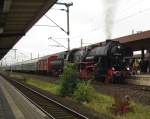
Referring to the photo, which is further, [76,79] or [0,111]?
[76,79]

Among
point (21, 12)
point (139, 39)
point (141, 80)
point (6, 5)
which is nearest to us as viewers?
point (6, 5)

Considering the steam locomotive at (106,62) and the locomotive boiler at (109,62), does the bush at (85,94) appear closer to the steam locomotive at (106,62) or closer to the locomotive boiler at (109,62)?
the steam locomotive at (106,62)

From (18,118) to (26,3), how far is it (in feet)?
27.3

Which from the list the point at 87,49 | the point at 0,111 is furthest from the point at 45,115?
the point at 87,49

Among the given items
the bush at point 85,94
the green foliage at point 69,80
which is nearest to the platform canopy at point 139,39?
the green foliage at point 69,80

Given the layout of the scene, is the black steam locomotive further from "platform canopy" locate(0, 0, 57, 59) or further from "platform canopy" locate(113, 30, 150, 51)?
"platform canopy" locate(0, 0, 57, 59)

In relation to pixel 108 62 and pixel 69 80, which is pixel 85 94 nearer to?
pixel 69 80

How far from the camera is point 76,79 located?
23.9m

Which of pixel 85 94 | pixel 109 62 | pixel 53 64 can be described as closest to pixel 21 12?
pixel 85 94

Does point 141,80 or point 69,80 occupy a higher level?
point 69,80

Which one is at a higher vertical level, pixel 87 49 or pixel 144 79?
pixel 87 49

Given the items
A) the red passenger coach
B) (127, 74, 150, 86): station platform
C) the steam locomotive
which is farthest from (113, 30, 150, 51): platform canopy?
the red passenger coach

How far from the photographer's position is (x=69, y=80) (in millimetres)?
23938

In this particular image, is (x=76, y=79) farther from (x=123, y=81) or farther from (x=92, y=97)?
(x=123, y=81)
